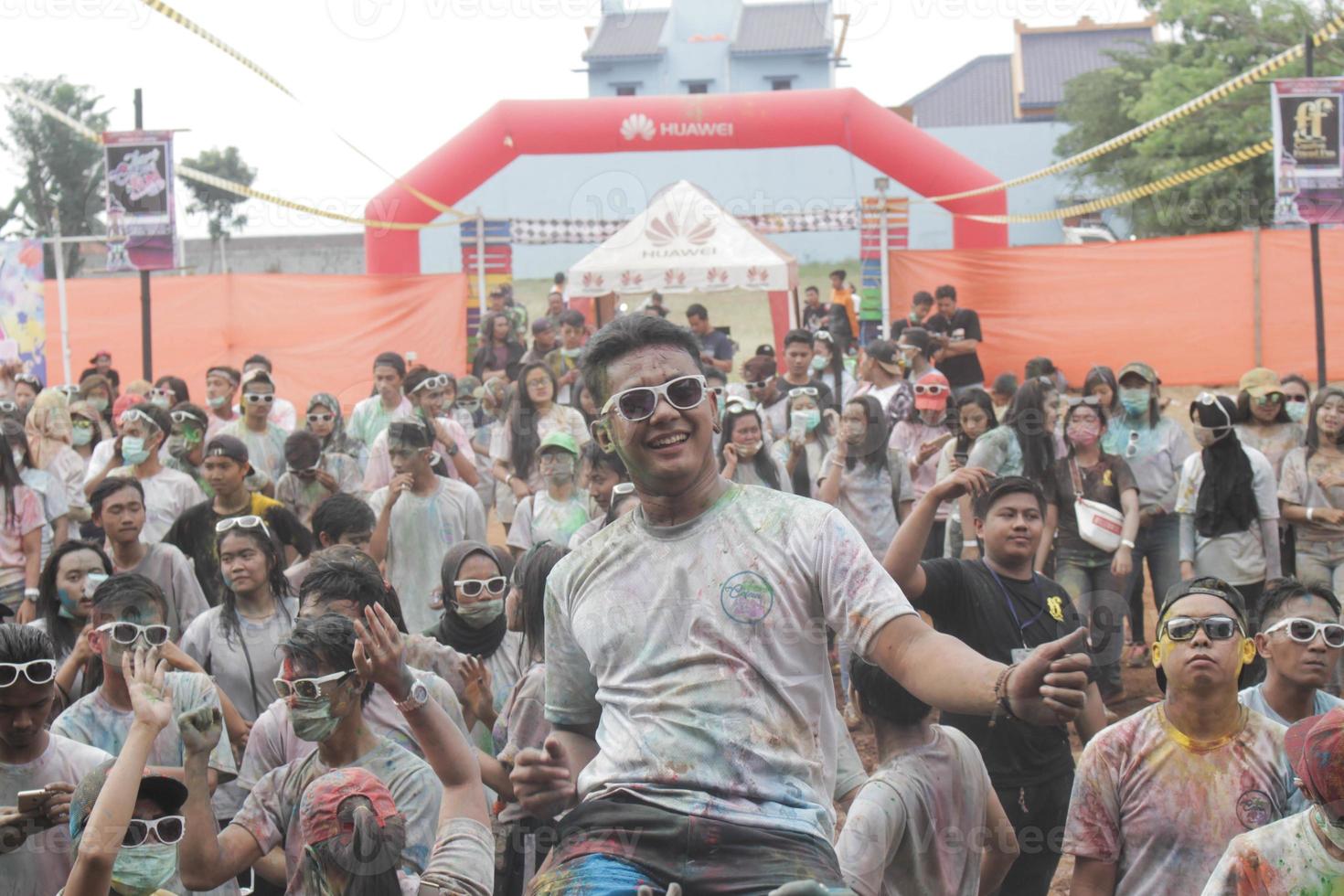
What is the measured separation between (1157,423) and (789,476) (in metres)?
2.33

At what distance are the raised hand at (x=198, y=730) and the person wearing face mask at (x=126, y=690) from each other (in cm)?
61

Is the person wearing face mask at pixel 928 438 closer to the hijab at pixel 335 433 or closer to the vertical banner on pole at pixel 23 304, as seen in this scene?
the hijab at pixel 335 433

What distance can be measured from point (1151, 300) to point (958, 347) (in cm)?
523

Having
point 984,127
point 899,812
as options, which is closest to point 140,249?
point 899,812

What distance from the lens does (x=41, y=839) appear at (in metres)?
4.27

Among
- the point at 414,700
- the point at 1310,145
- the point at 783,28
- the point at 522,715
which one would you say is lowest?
the point at 522,715

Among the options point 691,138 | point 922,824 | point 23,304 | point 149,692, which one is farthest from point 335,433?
point 691,138

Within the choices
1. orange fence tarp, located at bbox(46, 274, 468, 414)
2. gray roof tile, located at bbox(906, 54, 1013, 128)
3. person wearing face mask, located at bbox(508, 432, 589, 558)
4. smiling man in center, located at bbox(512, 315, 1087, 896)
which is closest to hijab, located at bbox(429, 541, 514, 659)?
person wearing face mask, located at bbox(508, 432, 589, 558)

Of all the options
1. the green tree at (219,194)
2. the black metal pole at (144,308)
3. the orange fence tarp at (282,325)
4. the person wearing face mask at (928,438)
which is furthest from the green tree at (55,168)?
the person wearing face mask at (928,438)

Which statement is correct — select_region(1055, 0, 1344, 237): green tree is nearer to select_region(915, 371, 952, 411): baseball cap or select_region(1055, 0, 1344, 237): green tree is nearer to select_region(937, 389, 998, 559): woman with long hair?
select_region(915, 371, 952, 411): baseball cap

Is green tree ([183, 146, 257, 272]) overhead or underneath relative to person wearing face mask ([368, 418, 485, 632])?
overhead

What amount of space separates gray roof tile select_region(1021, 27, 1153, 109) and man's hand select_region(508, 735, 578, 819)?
5300cm

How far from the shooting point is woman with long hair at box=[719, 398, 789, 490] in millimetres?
8094

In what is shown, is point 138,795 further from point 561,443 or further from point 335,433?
point 335,433
